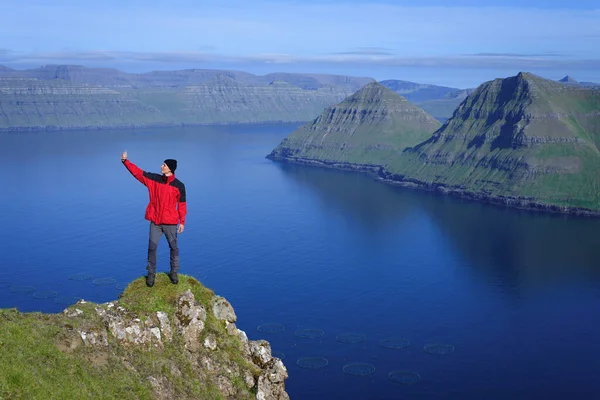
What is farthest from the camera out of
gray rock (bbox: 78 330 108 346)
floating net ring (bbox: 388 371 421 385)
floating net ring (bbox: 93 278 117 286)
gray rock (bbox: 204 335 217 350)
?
floating net ring (bbox: 93 278 117 286)

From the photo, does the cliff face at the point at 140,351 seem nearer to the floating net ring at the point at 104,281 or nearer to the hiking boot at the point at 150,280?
the hiking boot at the point at 150,280

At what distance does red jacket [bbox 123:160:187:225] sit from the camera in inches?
1407

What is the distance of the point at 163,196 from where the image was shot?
118ft

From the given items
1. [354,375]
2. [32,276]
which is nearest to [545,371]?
[354,375]

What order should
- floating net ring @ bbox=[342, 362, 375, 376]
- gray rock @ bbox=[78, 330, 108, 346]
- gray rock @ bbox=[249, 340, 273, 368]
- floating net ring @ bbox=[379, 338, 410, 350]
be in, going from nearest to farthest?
gray rock @ bbox=[78, 330, 108, 346]
gray rock @ bbox=[249, 340, 273, 368]
floating net ring @ bbox=[342, 362, 375, 376]
floating net ring @ bbox=[379, 338, 410, 350]

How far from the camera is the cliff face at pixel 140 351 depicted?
28375 millimetres

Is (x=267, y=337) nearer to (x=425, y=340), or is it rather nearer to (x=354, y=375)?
(x=354, y=375)

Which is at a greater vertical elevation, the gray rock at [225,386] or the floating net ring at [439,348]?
the gray rock at [225,386]

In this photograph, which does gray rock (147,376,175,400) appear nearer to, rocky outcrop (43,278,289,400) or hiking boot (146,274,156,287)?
rocky outcrop (43,278,289,400)

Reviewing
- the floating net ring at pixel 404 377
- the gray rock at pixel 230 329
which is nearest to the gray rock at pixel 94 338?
the gray rock at pixel 230 329

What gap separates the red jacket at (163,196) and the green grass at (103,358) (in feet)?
13.0

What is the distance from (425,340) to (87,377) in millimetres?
112280

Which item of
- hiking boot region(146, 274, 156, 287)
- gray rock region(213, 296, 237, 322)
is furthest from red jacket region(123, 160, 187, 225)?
gray rock region(213, 296, 237, 322)

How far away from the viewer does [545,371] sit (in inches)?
4737
